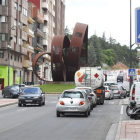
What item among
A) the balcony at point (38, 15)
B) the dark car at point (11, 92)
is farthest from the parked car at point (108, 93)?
the balcony at point (38, 15)

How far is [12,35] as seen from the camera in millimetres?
70500

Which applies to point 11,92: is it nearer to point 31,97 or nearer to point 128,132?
point 31,97

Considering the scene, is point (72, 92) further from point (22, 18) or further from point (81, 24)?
point (22, 18)

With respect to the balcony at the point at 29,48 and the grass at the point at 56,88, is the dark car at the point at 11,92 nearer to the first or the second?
the grass at the point at 56,88

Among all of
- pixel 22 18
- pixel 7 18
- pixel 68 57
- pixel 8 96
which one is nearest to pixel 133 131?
pixel 8 96

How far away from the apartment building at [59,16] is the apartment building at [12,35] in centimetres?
3957

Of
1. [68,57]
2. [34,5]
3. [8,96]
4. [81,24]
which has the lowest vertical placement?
[8,96]

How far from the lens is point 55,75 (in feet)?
218

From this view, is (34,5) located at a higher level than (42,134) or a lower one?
higher

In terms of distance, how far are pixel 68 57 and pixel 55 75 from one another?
3.92 meters

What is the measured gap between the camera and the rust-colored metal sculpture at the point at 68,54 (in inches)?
2491

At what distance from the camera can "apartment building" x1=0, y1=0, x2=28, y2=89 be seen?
6819cm

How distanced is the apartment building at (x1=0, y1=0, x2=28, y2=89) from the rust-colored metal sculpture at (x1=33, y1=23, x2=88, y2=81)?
654 centimetres

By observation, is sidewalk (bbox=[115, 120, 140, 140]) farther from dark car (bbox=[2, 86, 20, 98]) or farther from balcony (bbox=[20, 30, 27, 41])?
balcony (bbox=[20, 30, 27, 41])
